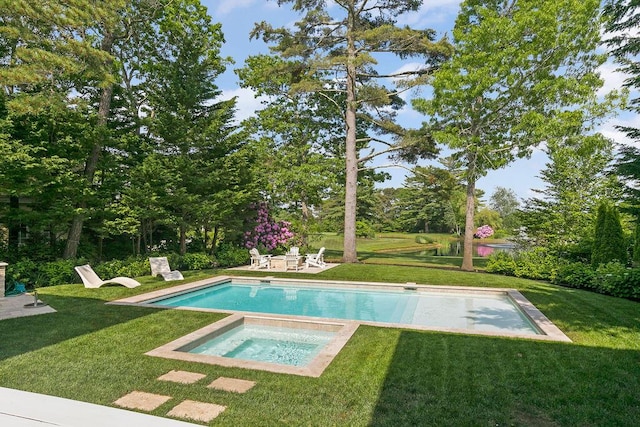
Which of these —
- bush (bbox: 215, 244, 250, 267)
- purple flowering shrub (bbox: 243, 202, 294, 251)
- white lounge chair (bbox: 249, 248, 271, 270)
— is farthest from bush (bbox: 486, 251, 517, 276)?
bush (bbox: 215, 244, 250, 267)

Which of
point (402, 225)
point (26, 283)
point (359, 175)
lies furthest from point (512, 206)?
point (26, 283)

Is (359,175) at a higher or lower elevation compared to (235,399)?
higher

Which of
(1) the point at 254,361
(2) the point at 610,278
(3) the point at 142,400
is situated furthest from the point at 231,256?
(2) the point at 610,278

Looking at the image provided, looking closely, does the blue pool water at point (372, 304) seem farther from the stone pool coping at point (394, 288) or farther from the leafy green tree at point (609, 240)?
the leafy green tree at point (609, 240)

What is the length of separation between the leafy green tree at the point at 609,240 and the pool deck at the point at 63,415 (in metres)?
12.9

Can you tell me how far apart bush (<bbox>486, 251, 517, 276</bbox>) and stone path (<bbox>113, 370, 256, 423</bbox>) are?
11902 millimetres

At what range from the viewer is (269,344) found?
6148 mm

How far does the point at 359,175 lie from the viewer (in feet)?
65.4

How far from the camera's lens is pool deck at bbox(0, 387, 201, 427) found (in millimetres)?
2986

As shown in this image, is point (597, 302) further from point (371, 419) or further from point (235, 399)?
point (235, 399)

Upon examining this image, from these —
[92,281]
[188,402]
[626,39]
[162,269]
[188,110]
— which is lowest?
[188,402]

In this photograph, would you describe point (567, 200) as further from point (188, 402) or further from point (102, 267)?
point (102, 267)

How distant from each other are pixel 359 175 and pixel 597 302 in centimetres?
1290

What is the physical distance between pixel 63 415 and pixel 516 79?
1478 cm
